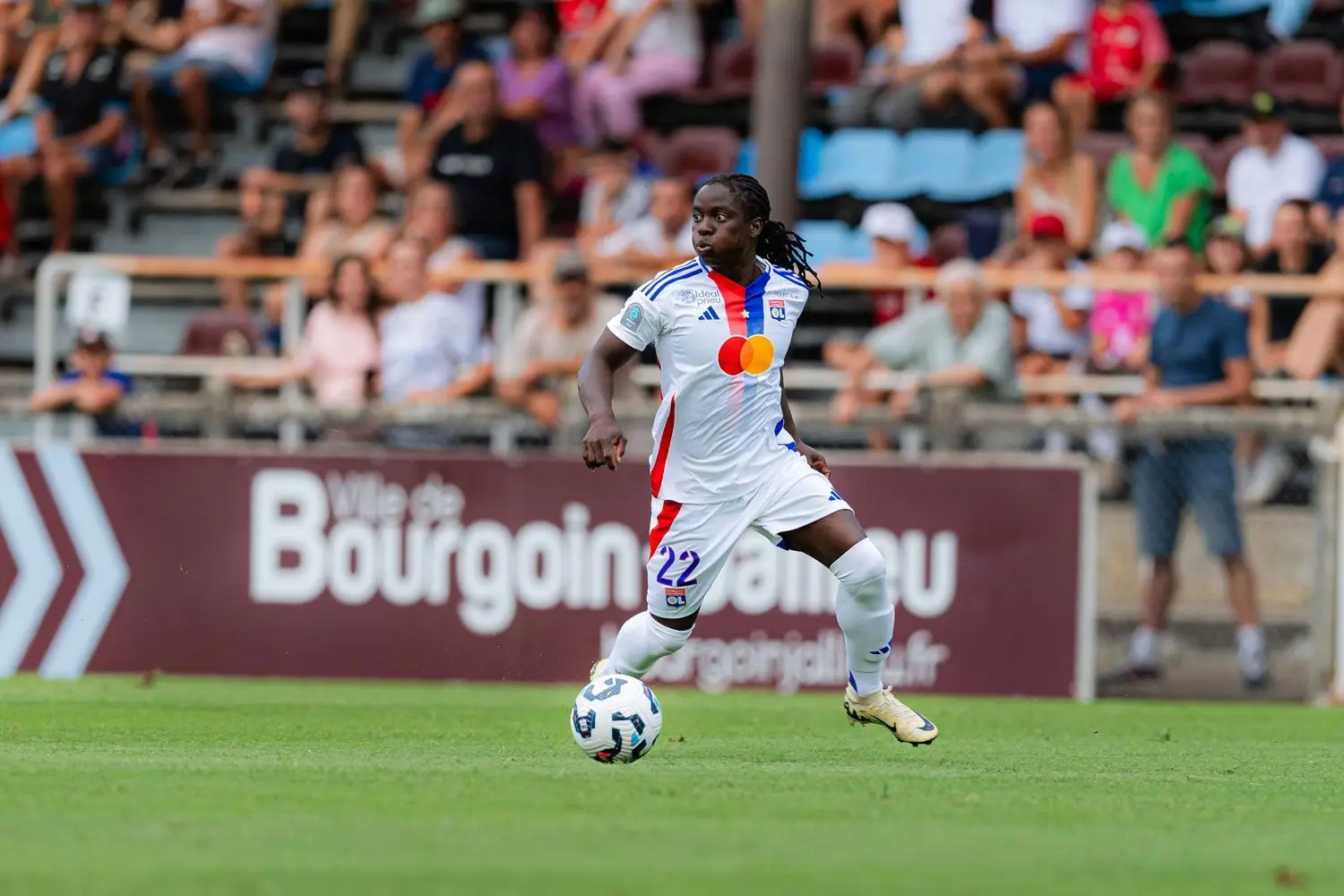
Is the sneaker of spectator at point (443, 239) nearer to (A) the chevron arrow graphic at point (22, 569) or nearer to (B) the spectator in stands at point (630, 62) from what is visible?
(B) the spectator in stands at point (630, 62)

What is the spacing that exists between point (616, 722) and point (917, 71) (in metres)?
10.1

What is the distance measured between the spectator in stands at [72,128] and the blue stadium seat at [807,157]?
4999mm

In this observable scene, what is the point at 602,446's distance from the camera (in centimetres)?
777

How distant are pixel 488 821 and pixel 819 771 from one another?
1.99 meters

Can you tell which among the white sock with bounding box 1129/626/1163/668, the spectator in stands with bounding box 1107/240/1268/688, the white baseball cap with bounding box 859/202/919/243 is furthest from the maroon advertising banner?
the white baseball cap with bounding box 859/202/919/243

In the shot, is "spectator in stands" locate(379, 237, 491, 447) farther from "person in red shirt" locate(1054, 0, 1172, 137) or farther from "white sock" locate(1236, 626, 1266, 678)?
"person in red shirt" locate(1054, 0, 1172, 137)

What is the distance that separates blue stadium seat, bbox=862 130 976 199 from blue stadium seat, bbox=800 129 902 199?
8 cm

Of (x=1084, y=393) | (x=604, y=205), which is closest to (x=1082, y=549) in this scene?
(x=1084, y=393)

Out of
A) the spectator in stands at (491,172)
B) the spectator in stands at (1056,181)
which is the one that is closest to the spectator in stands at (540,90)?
the spectator in stands at (491,172)

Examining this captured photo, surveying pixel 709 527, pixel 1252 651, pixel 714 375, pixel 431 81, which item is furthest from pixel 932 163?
pixel 709 527

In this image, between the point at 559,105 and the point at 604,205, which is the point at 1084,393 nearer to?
the point at 604,205

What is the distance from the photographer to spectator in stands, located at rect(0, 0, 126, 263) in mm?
18375

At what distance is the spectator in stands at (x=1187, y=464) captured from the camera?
13.6m

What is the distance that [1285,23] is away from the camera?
1791cm
